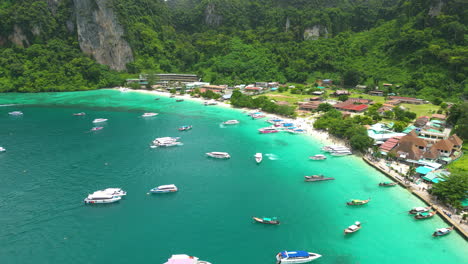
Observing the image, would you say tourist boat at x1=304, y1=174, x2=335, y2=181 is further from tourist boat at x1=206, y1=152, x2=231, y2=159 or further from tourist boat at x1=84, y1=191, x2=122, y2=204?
tourist boat at x1=84, y1=191, x2=122, y2=204

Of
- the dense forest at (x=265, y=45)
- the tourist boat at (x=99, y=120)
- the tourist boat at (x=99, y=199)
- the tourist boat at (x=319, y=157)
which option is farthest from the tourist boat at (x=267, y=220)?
the dense forest at (x=265, y=45)

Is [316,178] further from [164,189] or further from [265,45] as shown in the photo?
[265,45]

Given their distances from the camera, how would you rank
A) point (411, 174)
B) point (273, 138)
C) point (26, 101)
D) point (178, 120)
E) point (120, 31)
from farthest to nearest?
point (120, 31) < point (26, 101) < point (178, 120) < point (273, 138) < point (411, 174)

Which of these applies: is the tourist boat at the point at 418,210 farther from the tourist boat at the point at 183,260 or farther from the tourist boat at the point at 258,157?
the tourist boat at the point at 183,260

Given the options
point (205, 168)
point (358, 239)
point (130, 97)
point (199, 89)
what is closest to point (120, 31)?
point (130, 97)

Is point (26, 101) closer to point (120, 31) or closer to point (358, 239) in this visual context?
point (120, 31)
